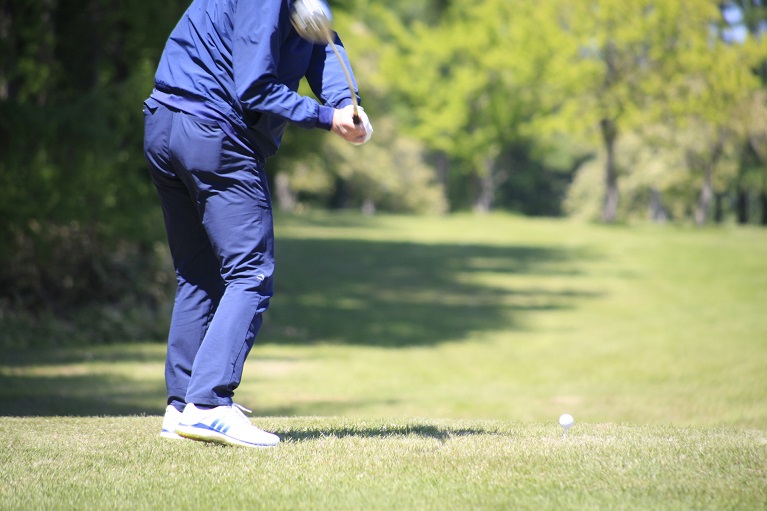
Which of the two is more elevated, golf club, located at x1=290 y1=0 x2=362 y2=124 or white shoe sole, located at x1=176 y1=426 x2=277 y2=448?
golf club, located at x1=290 y1=0 x2=362 y2=124

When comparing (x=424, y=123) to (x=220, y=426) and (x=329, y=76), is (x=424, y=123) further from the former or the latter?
(x=220, y=426)

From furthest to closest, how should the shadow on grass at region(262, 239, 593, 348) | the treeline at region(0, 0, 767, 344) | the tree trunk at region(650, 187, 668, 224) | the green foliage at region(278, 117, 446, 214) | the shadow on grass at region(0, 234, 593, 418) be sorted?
the tree trunk at region(650, 187, 668, 224) → the green foliage at region(278, 117, 446, 214) → the shadow on grass at region(262, 239, 593, 348) → the treeline at region(0, 0, 767, 344) → the shadow on grass at region(0, 234, 593, 418)

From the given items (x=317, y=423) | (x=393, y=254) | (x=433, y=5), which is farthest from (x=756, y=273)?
→ (x=317, y=423)

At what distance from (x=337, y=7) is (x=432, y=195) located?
156 feet

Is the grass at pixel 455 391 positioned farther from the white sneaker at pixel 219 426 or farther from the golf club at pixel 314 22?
the golf club at pixel 314 22

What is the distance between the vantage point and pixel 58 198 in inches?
480

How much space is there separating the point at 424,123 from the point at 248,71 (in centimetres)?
4490

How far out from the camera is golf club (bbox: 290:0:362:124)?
162 inches

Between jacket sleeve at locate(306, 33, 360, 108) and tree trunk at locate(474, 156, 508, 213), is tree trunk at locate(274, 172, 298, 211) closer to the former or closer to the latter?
tree trunk at locate(474, 156, 508, 213)

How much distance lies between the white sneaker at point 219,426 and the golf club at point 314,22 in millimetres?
1314

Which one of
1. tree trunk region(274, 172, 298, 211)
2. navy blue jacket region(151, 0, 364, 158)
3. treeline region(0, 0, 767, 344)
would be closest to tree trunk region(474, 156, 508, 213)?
treeline region(0, 0, 767, 344)

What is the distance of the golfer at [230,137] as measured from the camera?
4.11 m

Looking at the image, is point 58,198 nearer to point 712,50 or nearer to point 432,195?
point 712,50

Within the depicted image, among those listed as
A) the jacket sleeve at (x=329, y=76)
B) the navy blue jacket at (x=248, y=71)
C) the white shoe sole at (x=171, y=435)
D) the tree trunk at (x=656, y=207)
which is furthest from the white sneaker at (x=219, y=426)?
the tree trunk at (x=656, y=207)
